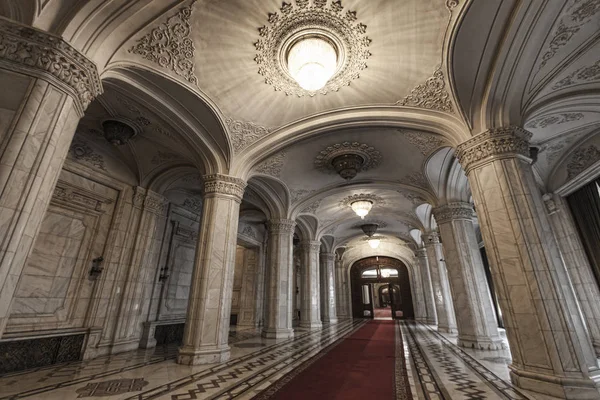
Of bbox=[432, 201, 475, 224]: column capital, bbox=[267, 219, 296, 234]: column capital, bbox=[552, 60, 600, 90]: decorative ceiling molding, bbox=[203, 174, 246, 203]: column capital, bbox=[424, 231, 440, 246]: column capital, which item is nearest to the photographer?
bbox=[552, 60, 600, 90]: decorative ceiling molding

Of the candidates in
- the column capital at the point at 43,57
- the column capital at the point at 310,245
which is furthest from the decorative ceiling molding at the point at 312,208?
the column capital at the point at 43,57

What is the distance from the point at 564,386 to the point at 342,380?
2154 millimetres

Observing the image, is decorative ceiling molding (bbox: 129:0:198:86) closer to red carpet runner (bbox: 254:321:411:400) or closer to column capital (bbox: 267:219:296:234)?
red carpet runner (bbox: 254:321:411:400)

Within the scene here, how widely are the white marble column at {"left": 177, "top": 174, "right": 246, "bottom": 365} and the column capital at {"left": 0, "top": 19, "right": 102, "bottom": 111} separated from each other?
8.66 ft

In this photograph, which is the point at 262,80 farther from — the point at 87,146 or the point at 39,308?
the point at 39,308

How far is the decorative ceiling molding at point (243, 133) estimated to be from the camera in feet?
16.1

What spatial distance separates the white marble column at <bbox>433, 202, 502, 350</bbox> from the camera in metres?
5.47

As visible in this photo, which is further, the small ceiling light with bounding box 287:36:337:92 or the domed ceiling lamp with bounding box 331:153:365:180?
the domed ceiling lamp with bounding box 331:153:365:180

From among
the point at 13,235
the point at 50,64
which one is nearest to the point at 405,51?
the point at 50,64

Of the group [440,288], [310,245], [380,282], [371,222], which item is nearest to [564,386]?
[440,288]

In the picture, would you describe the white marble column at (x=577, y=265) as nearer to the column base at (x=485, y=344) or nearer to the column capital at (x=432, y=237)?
the column base at (x=485, y=344)

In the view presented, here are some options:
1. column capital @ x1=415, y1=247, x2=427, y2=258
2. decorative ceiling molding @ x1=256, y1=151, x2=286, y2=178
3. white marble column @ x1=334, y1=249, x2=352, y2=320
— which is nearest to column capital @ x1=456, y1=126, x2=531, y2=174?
decorative ceiling molding @ x1=256, y1=151, x2=286, y2=178

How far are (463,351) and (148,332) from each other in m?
6.31

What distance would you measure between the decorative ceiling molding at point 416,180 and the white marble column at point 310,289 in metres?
4.61
